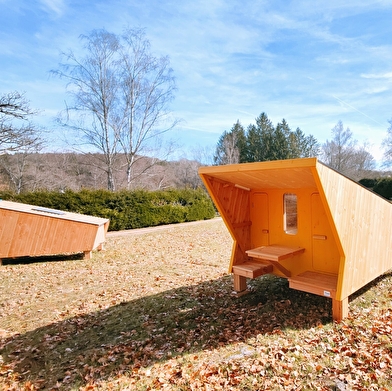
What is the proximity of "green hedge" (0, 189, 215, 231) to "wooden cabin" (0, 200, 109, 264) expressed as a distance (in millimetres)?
4716

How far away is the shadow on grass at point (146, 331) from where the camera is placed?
3.10 metres

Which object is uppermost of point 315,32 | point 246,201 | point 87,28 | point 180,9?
point 87,28

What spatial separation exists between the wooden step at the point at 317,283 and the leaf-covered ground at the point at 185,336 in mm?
402

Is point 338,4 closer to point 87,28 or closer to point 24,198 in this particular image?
point 24,198

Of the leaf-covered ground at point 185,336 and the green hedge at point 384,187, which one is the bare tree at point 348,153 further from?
the leaf-covered ground at point 185,336

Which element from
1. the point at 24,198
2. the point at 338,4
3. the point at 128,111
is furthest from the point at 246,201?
the point at 128,111

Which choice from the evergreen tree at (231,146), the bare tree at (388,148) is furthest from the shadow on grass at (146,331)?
the bare tree at (388,148)

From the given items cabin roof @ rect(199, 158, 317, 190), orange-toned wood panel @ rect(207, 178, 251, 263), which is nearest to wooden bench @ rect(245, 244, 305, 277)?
orange-toned wood panel @ rect(207, 178, 251, 263)

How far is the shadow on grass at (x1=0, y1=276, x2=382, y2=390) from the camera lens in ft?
10.2

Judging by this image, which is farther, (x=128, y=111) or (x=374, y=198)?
(x=128, y=111)

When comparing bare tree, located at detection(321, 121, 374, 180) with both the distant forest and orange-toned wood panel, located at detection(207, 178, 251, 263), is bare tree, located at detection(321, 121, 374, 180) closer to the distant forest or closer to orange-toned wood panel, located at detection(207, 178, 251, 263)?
the distant forest

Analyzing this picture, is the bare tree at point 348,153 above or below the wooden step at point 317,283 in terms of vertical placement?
above

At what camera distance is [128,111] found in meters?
19.1

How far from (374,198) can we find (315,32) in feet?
22.3
